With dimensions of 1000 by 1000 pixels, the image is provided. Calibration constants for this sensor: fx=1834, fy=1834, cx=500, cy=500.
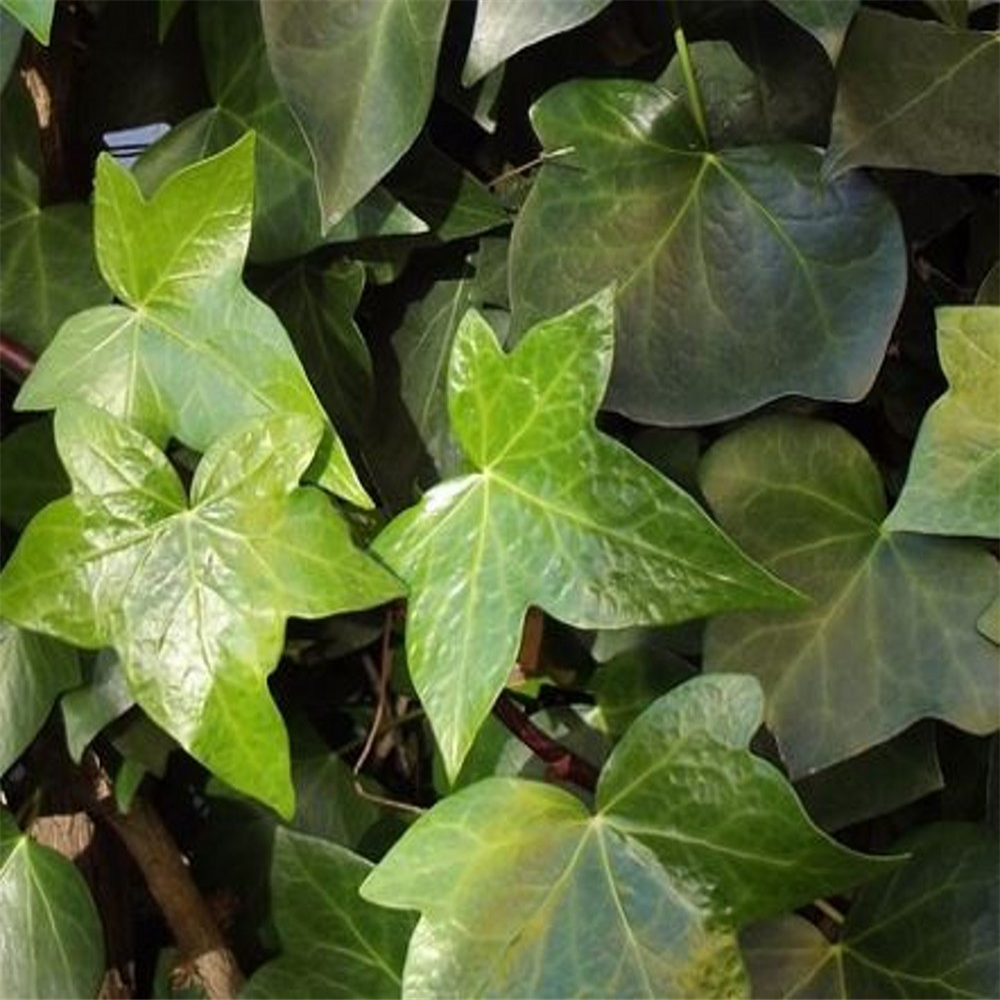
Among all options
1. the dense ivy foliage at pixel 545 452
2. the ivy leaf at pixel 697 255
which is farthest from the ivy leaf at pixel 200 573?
the ivy leaf at pixel 697 255

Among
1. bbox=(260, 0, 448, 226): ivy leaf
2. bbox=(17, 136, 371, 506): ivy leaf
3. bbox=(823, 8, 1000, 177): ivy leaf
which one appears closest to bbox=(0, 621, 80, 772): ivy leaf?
bbox=(17, 136, 371, 506): ivy leaf

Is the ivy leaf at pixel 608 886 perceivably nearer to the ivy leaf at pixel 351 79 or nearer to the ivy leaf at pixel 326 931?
the ivy leaf at pixel 326 931

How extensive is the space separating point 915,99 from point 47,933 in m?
0.44

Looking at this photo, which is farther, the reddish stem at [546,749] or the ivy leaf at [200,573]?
the reddish stem at [546,749]

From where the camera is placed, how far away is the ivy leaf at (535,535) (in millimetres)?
554

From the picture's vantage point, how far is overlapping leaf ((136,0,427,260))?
2.06 ft

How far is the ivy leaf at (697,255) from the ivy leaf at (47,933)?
0.29 meters

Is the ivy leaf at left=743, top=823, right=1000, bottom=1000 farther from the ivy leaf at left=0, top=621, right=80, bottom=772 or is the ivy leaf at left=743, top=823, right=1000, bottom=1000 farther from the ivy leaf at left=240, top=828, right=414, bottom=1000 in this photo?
the ivy leaf at left=0, top=621, right=80, bottom=772

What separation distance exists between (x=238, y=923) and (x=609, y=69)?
382 mm

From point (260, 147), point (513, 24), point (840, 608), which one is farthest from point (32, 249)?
point (840, 608)

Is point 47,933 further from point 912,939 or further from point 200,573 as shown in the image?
point 912,939

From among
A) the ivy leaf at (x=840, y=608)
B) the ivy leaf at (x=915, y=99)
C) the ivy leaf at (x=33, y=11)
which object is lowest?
the ivy leaf at (x=840, y=608)

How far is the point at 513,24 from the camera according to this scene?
0.56 m

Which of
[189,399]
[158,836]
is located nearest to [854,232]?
[189,399]
